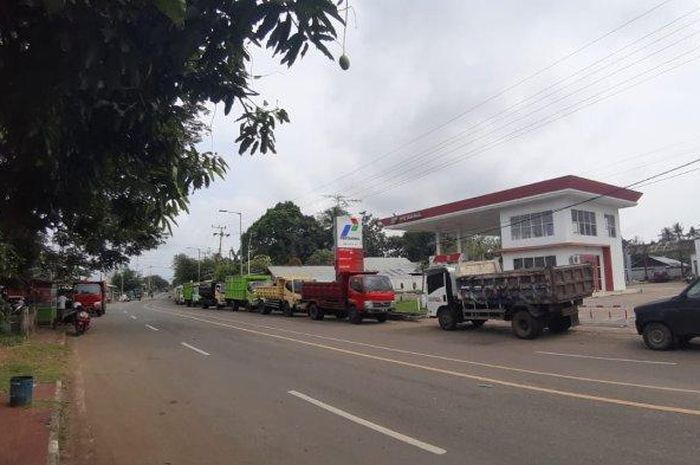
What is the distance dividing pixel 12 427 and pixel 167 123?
15.7 ft

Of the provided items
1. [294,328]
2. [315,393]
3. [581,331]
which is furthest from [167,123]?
[294,328]

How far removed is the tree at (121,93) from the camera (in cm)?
361

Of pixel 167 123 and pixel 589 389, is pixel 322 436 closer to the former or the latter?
pixel 167 123

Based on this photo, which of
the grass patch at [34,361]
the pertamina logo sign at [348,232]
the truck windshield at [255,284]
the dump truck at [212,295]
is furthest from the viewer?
the dump truck at [212,295]

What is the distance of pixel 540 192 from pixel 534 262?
491 centimetres

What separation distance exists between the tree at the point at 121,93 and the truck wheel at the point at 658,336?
1203 centimetres

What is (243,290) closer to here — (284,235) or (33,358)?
(33,358)

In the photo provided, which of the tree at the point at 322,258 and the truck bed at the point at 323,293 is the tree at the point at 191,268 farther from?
the truck bed at the point at 323,293

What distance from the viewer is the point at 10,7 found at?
12.4 feet

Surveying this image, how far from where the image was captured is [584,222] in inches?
1571

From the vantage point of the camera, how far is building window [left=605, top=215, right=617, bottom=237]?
42.3 m

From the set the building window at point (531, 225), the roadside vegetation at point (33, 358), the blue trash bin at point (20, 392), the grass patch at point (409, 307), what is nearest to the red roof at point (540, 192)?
the building window at point (531, 225)

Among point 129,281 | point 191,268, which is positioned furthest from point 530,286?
point 129,281

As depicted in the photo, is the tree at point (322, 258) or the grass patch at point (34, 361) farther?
the tree at point (322, 258)
